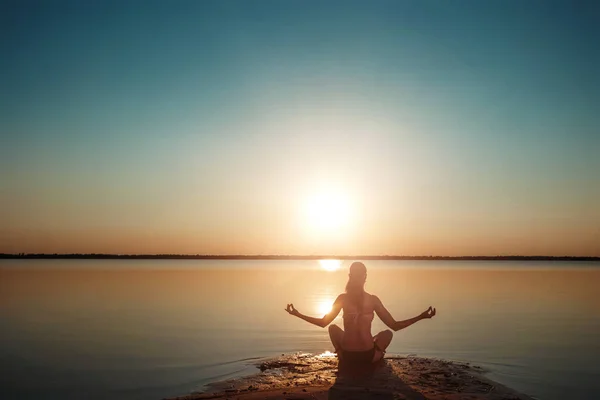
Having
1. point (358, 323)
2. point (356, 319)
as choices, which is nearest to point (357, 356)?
point (358, 323)

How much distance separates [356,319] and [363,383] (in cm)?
153

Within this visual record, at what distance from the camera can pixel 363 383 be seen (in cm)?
1170

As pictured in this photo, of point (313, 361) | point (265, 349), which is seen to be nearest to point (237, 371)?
point (313, 361)

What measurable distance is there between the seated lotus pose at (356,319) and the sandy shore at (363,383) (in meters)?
0.48

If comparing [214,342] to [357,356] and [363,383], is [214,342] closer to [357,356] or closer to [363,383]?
[357,356]

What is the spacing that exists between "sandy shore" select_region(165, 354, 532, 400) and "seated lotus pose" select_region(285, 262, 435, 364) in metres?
0.48

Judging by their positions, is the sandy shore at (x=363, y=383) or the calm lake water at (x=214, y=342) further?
the calm lake water at (x=214, y=342)

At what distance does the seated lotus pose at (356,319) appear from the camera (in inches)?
482

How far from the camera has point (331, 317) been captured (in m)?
12.4

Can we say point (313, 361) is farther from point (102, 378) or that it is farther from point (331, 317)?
point (102, 378)

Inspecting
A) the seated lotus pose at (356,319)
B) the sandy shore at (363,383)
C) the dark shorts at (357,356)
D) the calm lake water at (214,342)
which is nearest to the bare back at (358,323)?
the seated lotus pose at (356,319)

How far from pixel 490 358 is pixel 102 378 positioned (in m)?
13.3

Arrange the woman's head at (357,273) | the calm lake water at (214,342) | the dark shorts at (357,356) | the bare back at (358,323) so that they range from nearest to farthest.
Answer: the woman's head at (357,273) < the bare back at (358,323) < the dark shorts at (357,356) < the calm lake water at (214,342)

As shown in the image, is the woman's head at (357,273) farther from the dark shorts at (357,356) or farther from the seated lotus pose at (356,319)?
the dark shorts at (357,356)
